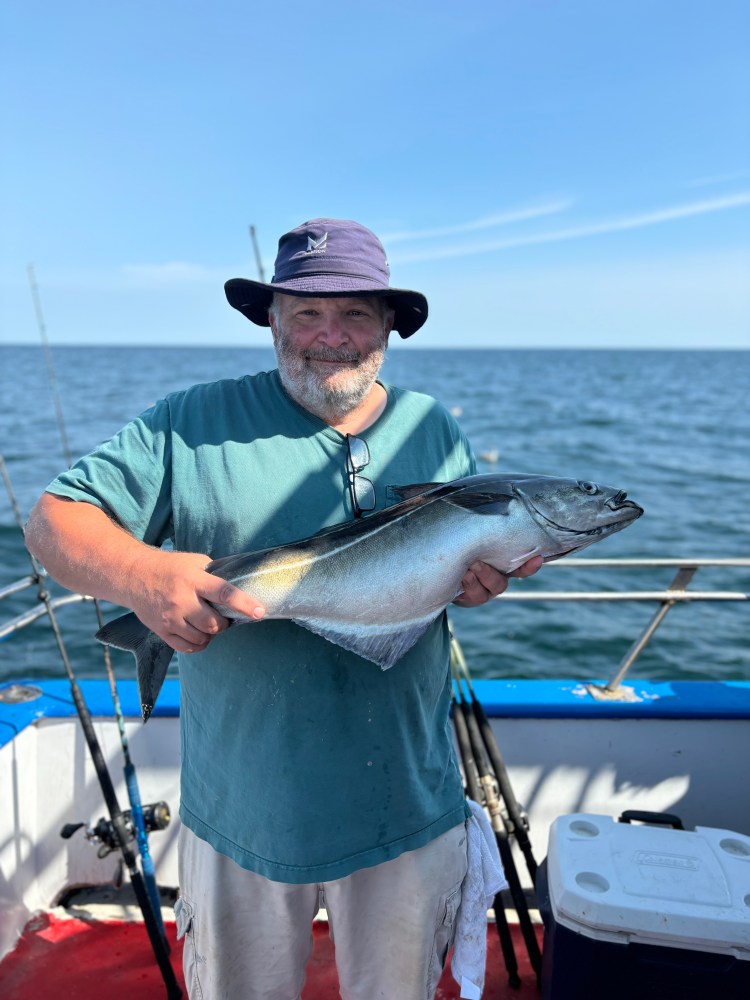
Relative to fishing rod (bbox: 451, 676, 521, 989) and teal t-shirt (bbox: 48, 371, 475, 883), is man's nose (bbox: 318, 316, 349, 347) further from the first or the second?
fishing rod (bbox: 451, 676, 521, 989)

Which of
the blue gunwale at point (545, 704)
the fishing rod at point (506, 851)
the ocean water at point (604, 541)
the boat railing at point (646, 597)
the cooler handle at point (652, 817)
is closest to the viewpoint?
the cooler handle at point (652, 817)

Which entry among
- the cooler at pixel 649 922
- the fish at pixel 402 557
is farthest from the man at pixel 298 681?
the cooler at pixel 649 922

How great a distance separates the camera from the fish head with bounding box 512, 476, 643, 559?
211cm

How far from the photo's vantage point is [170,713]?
11.6 ft

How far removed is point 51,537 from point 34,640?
830 centimetres

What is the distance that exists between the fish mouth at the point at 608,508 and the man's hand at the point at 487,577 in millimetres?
117

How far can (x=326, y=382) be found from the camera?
223 cm

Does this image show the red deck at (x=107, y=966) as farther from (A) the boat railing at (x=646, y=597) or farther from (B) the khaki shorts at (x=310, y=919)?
(A) the boat railing at (x=646, y=597)

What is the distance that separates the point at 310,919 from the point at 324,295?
1935 millimetres

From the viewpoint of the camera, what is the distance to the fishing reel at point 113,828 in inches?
126

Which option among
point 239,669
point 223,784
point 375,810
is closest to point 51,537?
point 239,669

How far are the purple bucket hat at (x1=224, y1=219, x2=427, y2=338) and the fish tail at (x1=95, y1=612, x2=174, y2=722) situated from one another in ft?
3.54

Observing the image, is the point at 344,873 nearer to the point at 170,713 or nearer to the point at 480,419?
the point at 170,713

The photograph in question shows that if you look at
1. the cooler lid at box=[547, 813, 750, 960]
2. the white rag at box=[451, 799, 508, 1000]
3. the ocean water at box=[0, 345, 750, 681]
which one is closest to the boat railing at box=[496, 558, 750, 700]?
the ocean water at box=[0, 345, 750, 681]
